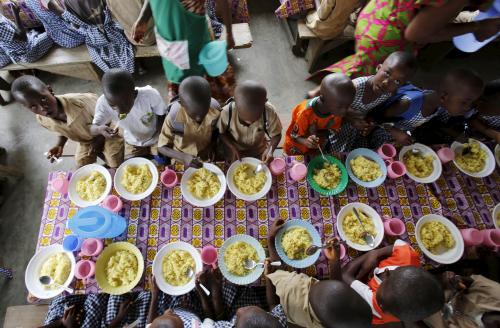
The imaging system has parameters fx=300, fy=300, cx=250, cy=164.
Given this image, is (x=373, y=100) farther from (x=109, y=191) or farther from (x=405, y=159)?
(x=109, y=191)

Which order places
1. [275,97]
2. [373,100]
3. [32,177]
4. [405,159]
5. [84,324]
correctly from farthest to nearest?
1. [275,97]
2. [32,177]
3. [373,100]
4. [405,159]
5. [84,324]

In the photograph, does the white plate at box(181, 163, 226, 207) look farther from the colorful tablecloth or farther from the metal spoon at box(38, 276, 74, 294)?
the metal spoon at box(38, 276, 74, 294)

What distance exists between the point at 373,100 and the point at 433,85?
8.70 feet

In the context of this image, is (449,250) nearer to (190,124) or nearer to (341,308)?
(341,308)

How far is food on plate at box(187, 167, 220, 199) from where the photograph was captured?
7.58 ft

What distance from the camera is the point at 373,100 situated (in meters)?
2.75

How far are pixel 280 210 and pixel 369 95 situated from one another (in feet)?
4.41

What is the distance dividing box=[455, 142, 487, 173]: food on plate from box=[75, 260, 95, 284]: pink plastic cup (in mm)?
2984

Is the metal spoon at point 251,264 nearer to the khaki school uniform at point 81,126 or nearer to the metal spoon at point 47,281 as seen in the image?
the metal spoon at point 47,281

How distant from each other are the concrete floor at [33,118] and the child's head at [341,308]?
9.86 feet

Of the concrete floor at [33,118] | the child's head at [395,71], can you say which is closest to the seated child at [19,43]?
the concrete floor at [33,118]

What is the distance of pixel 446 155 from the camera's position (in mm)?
2531

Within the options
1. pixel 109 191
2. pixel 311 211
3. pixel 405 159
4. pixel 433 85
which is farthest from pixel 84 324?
pixel 433 85

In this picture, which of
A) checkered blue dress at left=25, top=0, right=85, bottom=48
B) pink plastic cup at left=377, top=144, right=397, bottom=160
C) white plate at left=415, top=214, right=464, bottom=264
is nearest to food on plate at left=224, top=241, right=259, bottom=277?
white plate at left=415, top=214, right=464, bottom=264
